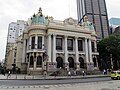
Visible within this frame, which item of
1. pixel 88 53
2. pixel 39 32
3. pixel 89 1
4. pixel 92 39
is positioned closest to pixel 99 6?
pixel 89 1

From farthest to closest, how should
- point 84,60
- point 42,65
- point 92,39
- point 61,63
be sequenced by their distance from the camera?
point 92,39 → point 84,60 → point 61,63 → point 42,65

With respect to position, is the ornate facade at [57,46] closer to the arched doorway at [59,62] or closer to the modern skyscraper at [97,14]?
the arched doorway at [59,62]

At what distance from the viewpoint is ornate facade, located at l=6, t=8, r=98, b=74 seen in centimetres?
4678

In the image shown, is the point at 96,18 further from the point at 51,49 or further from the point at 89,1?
the point at 51,49

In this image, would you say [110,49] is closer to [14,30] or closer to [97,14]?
[97,14]

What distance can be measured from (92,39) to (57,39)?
15.9 meters

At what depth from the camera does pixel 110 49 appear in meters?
57.4

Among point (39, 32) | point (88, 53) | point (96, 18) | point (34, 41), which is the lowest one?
point (88, 53)

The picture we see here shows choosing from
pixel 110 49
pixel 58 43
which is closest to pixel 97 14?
pixel 110 49

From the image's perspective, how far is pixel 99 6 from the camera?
366ft

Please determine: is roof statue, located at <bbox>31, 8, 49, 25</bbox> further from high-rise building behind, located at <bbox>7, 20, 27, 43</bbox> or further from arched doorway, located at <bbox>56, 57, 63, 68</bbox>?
high-rise building behind, located at <bbox>7, 20, 27, 43</bbox>

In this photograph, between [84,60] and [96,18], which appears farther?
[96,18]

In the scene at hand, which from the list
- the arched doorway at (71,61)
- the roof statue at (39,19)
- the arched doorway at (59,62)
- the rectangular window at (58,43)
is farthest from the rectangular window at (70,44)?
the roof statue at (39,19)

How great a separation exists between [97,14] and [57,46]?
72.1m
